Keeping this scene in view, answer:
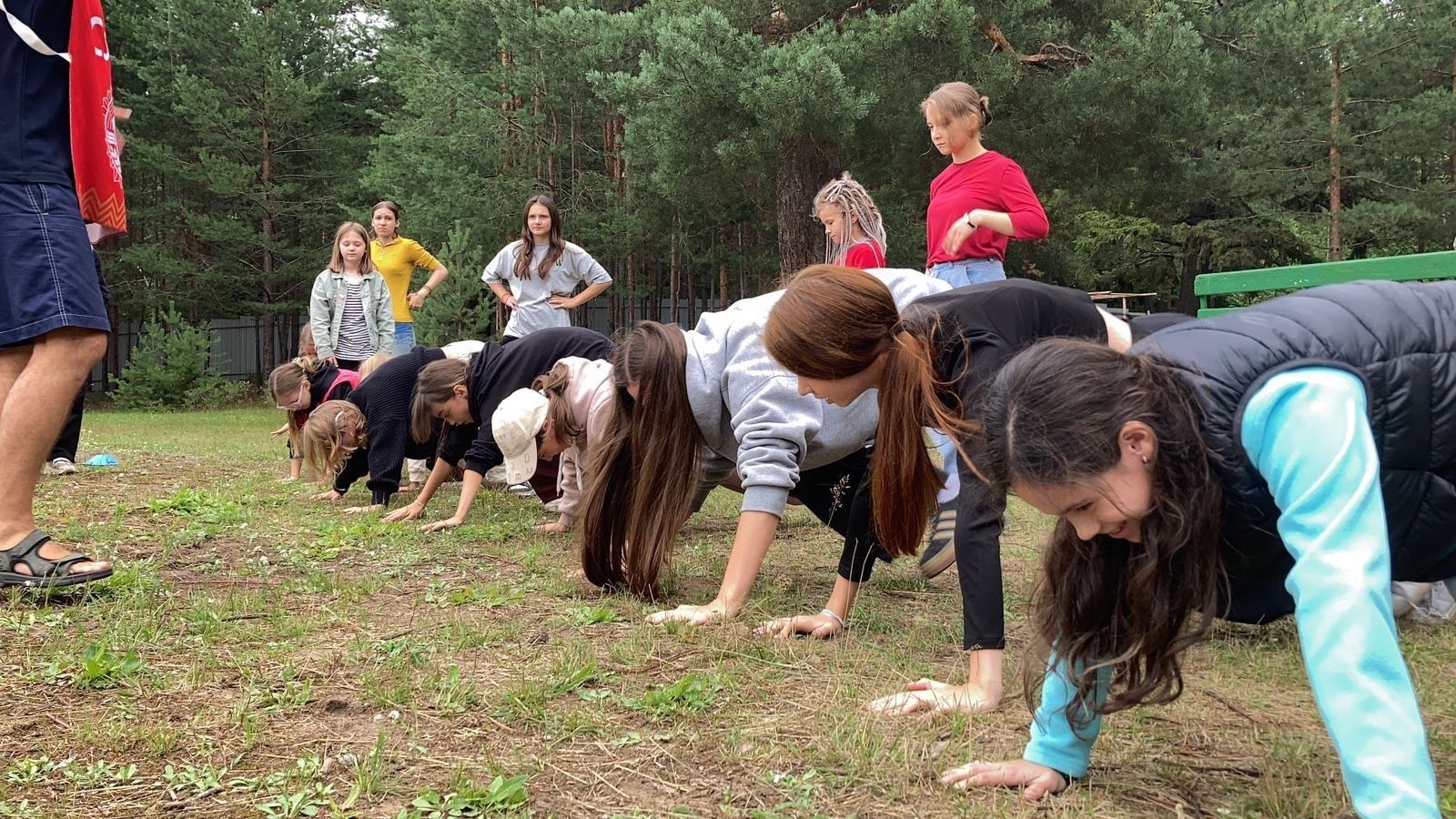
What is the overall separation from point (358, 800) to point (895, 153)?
36.5 feet

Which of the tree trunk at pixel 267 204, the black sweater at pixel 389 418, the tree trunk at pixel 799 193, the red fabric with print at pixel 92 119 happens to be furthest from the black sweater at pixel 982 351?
the tree trunk at pixel 267 204

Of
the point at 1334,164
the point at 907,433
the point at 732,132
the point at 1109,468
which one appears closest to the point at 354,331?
the point at 732,132

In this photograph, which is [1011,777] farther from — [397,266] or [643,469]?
[397,266]

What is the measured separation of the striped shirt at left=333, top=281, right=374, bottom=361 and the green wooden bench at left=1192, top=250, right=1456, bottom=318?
5430 mm

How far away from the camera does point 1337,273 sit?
599cm

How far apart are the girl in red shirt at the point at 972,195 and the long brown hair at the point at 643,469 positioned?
6.41 ft

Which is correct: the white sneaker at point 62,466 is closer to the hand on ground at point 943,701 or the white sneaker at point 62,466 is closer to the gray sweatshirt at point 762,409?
the gray sweatshirt at point 762,409

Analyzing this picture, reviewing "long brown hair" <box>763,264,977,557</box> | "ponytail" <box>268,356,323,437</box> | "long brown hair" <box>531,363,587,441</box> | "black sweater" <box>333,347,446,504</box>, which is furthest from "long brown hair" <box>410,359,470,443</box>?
"long brown hair" <box>763,264,977,557</box>

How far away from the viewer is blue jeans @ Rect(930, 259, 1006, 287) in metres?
5.14

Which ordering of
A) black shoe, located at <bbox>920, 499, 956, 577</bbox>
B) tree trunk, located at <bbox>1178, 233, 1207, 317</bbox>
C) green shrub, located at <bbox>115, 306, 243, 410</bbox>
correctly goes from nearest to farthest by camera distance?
black shoe, located at <bbox>920, 499, 956, 577</bbox> → green shrub, located at <bbox>115, 306, 243, 410</bbox> → tree trunk, located at <bbox>1178, 233, 1207, 317</bbox>

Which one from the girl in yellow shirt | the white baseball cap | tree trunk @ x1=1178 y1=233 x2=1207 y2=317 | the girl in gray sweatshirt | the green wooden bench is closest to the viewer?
the girl in gray sweatshirt

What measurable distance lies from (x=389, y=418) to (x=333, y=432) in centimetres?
48

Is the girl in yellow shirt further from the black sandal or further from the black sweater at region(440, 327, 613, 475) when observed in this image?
the black sandal

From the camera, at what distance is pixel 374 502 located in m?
5.90
